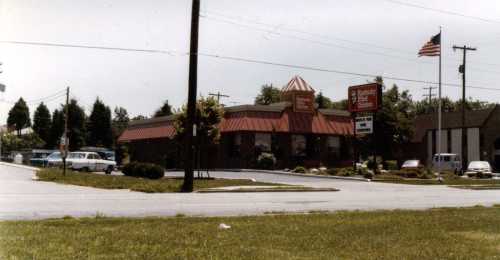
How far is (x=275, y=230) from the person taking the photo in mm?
11508

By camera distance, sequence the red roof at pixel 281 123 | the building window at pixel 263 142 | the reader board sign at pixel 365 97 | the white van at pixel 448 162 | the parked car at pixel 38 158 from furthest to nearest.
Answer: the parked car at pixel 38 158 < the white van at pixel 448 162 < the building window at pixel 263 142 < the red roof at pixel 281 123 < the reader board sign at pixel 365 97

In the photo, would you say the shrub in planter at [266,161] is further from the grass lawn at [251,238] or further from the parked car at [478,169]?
the grass lawn at [251,238]

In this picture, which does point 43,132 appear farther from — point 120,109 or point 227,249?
point 227,249

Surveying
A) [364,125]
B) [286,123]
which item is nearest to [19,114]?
[286,123]

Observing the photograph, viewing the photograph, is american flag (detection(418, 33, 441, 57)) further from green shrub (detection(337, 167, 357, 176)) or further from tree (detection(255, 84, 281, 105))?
tree (detection(255, 84, 281, 105))

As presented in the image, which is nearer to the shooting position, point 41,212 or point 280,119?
point 41,212

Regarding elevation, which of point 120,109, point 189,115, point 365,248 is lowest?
point 365,248

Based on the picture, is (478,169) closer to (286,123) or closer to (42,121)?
(286,123)

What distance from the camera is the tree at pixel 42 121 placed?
108 meters

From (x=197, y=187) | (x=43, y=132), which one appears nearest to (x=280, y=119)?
(x=197, y=187)

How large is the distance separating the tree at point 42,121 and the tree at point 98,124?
951cm

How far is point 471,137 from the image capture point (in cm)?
7569

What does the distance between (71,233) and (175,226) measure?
7.20ft

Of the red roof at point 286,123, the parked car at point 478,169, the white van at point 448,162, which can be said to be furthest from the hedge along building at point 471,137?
the red roof at point 286,123
